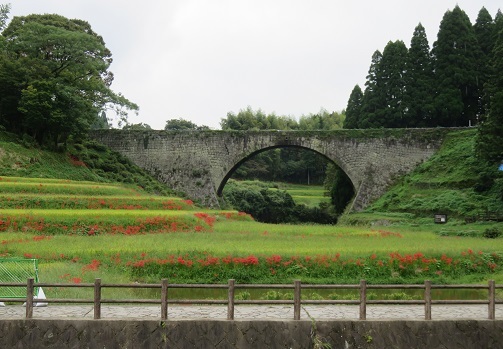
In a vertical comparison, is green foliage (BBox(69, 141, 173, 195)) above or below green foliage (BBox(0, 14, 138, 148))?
below

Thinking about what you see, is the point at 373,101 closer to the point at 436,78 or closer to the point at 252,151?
the point at 436,78

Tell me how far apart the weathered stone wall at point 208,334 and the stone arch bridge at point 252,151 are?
35143 mm

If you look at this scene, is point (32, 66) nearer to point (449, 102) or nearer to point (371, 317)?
point (449, 102)

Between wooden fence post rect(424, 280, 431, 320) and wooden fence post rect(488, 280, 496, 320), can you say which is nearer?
wooden fence post rect(424, 280, 431, 320)

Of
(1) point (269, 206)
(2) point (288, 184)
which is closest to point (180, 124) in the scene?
(2) point (288, 184)

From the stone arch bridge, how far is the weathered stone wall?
3514 cm

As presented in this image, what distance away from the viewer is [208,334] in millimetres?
11852

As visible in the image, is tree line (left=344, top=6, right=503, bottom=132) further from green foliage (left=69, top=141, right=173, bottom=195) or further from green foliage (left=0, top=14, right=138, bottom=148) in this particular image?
green foliage (left=0, top=14, right=138, bottom=148)

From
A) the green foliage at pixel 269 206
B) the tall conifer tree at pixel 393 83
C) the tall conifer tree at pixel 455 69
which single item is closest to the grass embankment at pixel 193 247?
the tall conifer tree at pixel 455 69

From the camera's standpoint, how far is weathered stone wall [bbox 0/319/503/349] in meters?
11.7

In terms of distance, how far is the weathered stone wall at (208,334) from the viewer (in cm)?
1172

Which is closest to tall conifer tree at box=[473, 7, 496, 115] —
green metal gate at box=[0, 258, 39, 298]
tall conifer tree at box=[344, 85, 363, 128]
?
tall conifer tree at box=[344, 85, 363, 128]

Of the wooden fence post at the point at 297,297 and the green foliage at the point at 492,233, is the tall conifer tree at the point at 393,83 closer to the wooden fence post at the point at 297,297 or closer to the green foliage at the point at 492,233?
the green foliage at the point at 492,233

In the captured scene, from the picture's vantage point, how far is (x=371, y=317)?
Result: 12.9 m
